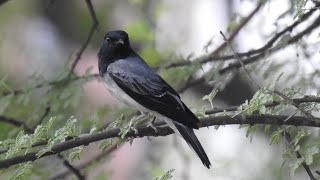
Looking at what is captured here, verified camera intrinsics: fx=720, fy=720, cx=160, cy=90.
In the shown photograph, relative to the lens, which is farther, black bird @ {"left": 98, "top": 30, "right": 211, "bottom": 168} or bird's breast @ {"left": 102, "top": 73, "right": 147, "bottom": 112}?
bird's breast @ {"left": 102, "top": 73, "right": 147, "bottom": 112}

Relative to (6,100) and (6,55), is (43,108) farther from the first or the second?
(6,55)

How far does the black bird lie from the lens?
3445 millimetres

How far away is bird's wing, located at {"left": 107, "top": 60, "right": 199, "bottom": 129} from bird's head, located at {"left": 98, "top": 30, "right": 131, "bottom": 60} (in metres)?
0.13

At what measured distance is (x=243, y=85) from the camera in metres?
6.49

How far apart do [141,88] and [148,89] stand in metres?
0.05

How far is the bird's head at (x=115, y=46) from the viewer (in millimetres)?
4414

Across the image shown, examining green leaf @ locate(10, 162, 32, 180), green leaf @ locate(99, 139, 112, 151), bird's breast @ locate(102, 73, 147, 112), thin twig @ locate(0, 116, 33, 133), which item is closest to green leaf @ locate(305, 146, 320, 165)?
green leaf @ locate(99, 139, 112, 151)

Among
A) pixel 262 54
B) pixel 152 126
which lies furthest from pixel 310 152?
pixel 262 54

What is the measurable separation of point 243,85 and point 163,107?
291 centimetres

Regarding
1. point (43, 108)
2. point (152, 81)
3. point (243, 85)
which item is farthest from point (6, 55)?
point (152, 81)

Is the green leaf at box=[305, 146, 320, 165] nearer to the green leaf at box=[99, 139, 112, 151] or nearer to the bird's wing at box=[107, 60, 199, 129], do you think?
the bird's wing at box=[107, 60, 199, 129]

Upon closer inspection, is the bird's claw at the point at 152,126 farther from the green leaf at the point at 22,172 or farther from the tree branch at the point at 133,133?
the green leaf at the point at 22,172

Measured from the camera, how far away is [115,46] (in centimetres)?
441

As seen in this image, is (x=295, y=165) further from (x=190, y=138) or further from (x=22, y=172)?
(x=22, y=172)
